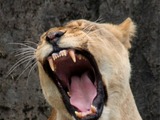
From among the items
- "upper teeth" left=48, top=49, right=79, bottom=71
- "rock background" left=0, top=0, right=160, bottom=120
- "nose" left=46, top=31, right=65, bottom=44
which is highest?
"nose" left=46, top=31, right=65, bottom=44

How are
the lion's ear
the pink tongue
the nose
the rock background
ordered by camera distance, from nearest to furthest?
the nose < the pink tongue < the lion's ear < the rock background

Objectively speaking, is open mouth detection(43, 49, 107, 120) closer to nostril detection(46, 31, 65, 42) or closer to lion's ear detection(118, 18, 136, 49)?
nostril detection(46, 31, 65, 42)

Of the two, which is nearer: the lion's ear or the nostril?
the nostril

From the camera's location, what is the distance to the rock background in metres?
5.88

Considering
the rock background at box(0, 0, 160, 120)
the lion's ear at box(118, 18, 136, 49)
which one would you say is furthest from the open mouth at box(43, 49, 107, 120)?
the rock background at box(0, 0, 160, 120)

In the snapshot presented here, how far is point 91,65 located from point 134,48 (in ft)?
7.29

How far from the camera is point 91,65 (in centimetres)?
392

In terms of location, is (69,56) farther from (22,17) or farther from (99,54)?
(22,17)

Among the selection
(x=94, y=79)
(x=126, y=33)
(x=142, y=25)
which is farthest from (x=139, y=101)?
(x=94, y=79)

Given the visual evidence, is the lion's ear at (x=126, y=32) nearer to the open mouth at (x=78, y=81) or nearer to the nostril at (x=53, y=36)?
the open mouth at (x=78, y=81)

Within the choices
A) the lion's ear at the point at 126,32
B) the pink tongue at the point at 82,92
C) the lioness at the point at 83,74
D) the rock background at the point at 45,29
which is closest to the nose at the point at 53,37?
the lioness at the point at 83,74

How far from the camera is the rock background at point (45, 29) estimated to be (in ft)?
19.3

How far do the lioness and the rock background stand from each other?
1852 millimetres

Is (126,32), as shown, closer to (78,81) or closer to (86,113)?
(78,81)
